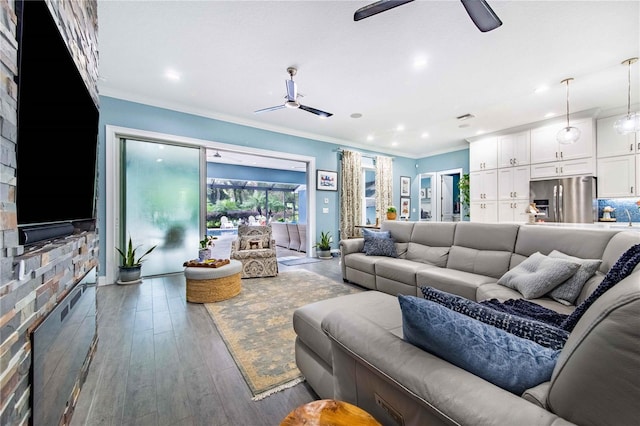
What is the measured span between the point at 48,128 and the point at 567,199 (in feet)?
22.3

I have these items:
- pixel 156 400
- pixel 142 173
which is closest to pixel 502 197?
pixel 156 400

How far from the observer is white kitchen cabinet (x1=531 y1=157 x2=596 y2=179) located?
4.54 meters

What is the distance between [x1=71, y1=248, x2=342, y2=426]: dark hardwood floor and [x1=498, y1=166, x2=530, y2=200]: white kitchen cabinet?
5.92 m

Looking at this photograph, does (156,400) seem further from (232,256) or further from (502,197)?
(502,197)

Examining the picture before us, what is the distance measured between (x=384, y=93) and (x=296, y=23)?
1.90 meters

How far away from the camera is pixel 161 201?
13.9ft

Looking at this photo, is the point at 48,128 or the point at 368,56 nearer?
the point at 48,128

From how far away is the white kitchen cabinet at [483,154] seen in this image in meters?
5.78

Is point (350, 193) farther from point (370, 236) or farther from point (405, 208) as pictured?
point (370, 236)

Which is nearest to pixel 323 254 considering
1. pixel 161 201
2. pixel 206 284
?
pixel 206 284

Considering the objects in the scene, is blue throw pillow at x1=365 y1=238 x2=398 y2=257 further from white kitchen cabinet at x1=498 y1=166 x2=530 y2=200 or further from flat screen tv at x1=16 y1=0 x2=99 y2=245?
white kitchen cabinet at x1=498 y1=166 x2=530 y2=200

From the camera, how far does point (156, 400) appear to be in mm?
1470

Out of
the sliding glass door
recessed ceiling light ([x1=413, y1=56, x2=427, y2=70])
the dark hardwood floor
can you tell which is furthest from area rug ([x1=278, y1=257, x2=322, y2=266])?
recessed ceiling light ([x1=413, y1=56, x2=427, y2=70])

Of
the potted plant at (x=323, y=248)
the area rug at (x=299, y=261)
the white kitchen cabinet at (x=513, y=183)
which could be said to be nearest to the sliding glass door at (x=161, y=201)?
the area rug at (x=299, y=261)
